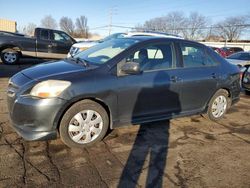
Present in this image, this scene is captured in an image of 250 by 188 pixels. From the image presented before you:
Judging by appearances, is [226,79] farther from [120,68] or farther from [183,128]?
[120,68]

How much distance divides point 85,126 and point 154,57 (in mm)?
1686

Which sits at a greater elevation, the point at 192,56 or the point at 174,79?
the point at 192,56

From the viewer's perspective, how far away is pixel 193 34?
65312 millimetres

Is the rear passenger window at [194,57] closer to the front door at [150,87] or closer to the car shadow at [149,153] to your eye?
the front door at [150,87]

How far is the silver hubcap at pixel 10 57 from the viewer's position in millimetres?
12321

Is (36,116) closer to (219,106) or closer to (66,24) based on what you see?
(219,106)

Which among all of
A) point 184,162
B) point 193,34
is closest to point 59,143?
point 184,162

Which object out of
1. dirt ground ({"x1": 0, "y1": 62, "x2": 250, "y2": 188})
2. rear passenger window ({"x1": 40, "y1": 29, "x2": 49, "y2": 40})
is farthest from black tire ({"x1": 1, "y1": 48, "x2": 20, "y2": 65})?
dirt ground ({"x1": 0, "y1": 62, "x2": 250, "y2": 188})

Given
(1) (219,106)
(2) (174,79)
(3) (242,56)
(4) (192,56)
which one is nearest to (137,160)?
(2) (174,79)

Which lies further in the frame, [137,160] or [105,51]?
[105,51]

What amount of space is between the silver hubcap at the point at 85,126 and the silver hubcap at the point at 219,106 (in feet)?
8.63

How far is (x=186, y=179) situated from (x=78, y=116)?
169cm

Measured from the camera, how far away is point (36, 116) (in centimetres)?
352

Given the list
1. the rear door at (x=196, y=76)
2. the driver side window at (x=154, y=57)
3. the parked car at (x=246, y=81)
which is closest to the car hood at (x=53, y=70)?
the driver side window at (x=154, y=57)
